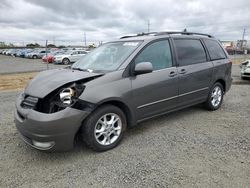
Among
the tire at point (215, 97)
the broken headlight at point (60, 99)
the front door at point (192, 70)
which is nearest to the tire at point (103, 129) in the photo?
the broken headlight at point (60, 99)

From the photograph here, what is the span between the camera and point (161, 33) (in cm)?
438

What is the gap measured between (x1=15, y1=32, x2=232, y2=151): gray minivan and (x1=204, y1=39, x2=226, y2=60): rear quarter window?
0.12 metres

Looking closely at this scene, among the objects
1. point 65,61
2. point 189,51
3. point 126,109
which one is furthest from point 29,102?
point 65,61

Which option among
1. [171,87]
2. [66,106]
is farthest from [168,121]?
[66,106]

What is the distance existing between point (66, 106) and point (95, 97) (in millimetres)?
410

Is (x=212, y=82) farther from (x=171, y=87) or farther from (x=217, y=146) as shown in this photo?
(x=217, y=146)

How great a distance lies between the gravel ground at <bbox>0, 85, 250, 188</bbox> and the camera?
8.75ft

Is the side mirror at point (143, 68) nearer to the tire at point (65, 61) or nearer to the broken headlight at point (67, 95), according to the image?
the broken headlight at point (67, 95)

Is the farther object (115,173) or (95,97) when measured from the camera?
(95,97)

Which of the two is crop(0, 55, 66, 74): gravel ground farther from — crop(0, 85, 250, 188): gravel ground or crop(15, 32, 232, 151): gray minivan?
crop(15, 32, 232, 151): gray minivan

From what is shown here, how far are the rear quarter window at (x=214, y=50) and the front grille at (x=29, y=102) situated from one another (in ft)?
12.8

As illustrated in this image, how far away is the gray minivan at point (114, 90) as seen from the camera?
2986 millimetres

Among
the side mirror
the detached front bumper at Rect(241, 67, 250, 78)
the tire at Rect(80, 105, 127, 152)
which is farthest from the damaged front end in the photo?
the detached front bumper at Rect(241, 67, 250, 78)

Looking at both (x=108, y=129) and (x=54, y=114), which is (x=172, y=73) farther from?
(x=54, y=114)
